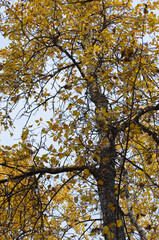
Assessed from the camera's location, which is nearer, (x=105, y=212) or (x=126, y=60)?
(x=126, y=60)

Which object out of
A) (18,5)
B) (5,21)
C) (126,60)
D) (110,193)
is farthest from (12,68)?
(110,193)

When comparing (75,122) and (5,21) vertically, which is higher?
(5,21)

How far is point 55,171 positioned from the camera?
11.7ft

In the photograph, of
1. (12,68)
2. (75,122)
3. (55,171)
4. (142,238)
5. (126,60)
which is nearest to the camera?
(126,60)

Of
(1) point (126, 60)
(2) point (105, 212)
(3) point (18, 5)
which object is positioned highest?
(3) point (18, 5)

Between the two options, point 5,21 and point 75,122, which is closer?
point 75,122

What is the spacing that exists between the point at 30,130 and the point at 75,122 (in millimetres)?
926

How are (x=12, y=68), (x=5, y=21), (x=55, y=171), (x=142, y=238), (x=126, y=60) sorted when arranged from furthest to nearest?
(x=5, y=21) < (x=12, y=68) < (x=55, y=171) < (x=142, y=238) < (x=126, y=60)

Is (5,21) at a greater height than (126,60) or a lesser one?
greater

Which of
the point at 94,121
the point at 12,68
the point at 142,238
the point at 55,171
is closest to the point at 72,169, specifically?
the point at 55,171

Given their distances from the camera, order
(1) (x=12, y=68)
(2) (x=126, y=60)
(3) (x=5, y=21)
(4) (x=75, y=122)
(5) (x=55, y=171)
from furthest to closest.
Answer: (3) (x=5, y=21)
(1) (x=12, y=68)
(5) (x=55, y=171)
(4) (x=75, y=122)
(2) (x=126, y=60)

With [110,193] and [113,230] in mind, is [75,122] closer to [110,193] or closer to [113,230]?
[110,193]

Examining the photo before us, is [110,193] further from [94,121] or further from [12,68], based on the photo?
[12,68]

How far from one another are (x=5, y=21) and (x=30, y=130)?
336 cm
